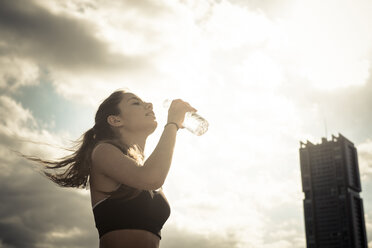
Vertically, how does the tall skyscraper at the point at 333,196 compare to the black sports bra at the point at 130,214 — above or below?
above

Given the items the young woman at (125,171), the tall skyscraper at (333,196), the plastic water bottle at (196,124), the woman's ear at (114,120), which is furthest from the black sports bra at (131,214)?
the tall skyscraper at (333,196)

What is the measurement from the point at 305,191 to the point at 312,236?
67.3 feet

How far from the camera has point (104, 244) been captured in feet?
10.9

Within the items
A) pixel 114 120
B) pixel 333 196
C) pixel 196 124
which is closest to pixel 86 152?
pixel 114 120

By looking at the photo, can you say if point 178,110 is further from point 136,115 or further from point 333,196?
point 333,196

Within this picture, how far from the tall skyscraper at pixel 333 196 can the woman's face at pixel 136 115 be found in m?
185

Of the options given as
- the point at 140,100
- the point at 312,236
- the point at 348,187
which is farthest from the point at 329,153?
the point at 140,100

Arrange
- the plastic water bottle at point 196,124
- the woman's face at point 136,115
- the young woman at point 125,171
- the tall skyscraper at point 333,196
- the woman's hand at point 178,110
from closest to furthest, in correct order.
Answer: the young woman at point 125,171 → the woman's hand at point 178,110 → the woman's face at point 136,115 → the plastic water bottle at point 196,124 → the tall skyscraper at point 333,196

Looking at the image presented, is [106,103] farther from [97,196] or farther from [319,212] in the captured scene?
[319,212]

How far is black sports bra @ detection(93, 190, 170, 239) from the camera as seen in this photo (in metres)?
3.30

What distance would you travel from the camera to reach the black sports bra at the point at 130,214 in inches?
130

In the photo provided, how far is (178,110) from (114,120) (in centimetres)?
71

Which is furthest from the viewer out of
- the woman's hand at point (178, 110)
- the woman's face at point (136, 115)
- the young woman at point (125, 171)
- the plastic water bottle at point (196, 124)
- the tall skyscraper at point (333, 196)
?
the tall skyscraper at point (333, 196)

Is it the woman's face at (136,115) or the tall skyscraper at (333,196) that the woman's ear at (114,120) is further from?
the tall skyscraper at (333,196)
